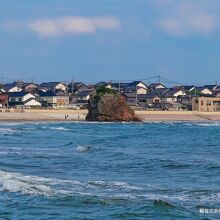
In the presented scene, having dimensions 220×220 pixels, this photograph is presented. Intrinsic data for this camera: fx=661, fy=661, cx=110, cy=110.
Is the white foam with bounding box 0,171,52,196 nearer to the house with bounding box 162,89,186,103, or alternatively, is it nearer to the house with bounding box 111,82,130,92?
the house with bounding box 162,89,186,103

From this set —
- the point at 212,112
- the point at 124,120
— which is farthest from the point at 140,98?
the point at 124,120

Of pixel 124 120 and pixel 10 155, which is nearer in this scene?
pixel 10 155

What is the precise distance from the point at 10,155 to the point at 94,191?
13.7 meters

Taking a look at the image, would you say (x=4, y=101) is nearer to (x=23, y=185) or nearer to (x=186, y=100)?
(x=186, y=100)

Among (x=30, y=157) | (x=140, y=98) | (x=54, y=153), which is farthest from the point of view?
(x=140, y=98)

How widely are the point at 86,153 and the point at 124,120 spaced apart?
62066 mm

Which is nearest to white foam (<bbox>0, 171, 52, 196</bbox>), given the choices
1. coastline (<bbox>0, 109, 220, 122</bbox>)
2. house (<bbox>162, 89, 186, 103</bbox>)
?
coastline (<bbox>0, 109, 220, 122</bbox>)

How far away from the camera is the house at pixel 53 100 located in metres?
134

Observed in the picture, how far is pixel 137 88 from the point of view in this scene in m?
152

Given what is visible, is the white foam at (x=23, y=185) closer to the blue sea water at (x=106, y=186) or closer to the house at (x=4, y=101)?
the blue sea water at (x=106, y=186)

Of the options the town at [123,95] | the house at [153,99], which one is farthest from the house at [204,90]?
the house at [153,99]

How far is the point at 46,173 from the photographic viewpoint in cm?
2469

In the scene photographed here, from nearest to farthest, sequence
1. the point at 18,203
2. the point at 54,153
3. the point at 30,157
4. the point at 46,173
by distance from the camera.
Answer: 1. the point at 18,203
2. the point at 46,173
3. the point at 30,157
4. the point at 54,153

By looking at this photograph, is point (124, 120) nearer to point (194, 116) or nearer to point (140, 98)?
point (194, 116)
